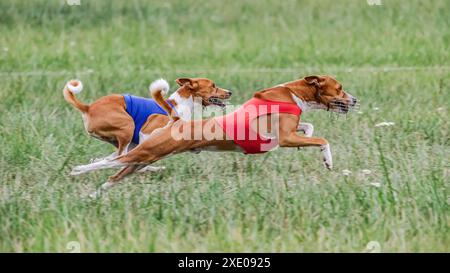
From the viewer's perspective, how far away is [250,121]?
4.92 metres

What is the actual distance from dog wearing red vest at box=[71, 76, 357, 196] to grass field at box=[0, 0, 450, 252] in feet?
0.56

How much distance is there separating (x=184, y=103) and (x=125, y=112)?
0.31m

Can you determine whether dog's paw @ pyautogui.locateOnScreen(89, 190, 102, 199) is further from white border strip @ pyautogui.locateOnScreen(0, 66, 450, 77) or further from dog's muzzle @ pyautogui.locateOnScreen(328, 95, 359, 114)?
white border strip @ pyautogui.locateOnScreen(0, 66, 450, 77)

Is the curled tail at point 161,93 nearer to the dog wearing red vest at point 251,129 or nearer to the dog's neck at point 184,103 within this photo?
the dog wearing red vest at point 251,129

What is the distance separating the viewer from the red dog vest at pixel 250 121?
489cm

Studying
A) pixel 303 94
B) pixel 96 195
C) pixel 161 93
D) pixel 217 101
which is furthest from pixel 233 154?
pixel 96 195

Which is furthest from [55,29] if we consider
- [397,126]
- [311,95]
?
[311,95]

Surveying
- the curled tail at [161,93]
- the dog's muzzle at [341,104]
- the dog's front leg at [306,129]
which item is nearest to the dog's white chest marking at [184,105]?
the curled tail at [161,93]

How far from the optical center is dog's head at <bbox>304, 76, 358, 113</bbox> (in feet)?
17.0

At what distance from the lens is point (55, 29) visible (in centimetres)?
961

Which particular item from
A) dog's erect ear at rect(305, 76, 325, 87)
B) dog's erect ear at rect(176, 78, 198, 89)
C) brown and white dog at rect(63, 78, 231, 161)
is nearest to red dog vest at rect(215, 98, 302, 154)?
dog's erect ear at rect(305, 76, 325, 87)

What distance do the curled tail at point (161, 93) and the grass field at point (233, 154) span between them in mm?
351

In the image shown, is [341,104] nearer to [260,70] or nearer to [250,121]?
[250,121]
